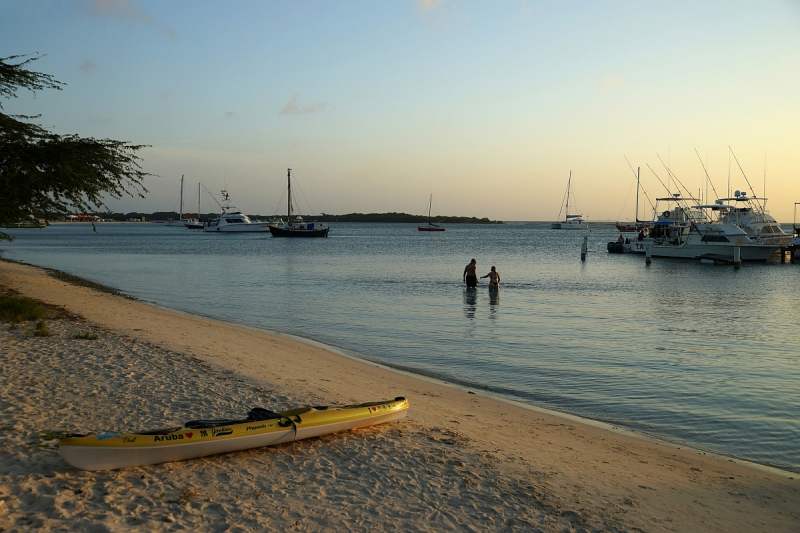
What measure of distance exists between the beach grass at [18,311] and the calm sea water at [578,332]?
21.9 ft

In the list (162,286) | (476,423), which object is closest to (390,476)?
(476,423)

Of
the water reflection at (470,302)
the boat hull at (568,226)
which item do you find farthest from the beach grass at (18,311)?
the boat hull at (568,226)

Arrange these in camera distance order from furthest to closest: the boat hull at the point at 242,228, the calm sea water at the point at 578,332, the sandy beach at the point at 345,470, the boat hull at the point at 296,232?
1. the boat hull at the point at 242,228
2. the boat hull at the point at 296,232
3. the calm sea water at the point at 578,332
4. the sandy beach at the point at 345,470

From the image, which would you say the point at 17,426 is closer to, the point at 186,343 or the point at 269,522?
the point at 269,522

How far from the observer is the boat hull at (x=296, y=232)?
323 ft

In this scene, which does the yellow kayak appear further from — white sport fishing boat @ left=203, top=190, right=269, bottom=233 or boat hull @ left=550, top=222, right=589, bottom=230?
boat hull @ left=550, top=222, right=589, bottom=230

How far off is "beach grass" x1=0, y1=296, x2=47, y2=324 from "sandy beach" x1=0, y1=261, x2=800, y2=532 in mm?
2615

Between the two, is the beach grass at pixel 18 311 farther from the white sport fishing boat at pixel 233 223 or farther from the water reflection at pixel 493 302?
the white sport fishing boat at pixel 233 223

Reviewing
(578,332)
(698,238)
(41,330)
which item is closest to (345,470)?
(41,330)

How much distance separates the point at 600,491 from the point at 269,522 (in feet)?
11.5

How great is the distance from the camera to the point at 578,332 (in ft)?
60.4

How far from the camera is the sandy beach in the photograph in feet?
17.9

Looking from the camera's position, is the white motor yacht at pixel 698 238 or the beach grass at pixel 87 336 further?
the white motor yacht at pixel 698 238

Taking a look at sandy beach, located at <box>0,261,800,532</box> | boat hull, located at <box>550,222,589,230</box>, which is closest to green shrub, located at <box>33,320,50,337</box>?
sandy beach, located at <box>0,261,800,532</box>
